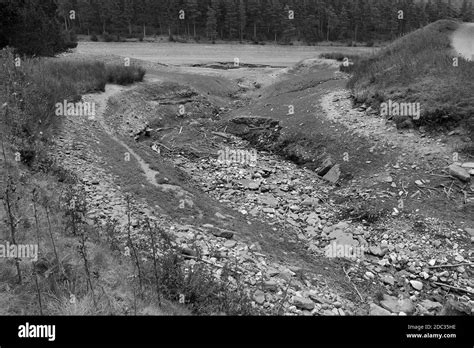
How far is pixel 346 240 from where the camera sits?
31.3 ft

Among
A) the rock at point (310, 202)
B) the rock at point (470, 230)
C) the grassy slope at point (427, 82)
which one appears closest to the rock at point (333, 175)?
the rock at point (310, 202)

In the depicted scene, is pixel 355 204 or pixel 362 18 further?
pixel 362 18

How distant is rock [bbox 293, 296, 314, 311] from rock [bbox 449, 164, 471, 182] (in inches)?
255

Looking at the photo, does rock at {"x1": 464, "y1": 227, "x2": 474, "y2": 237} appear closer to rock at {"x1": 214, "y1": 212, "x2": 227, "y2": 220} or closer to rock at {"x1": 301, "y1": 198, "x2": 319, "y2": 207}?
rock at {"x1": 301, "y1": 198, "x2": 319, "y2": 207}

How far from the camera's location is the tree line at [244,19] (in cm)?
4934

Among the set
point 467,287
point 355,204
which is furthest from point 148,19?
point 467,287

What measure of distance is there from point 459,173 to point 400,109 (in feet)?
12.9

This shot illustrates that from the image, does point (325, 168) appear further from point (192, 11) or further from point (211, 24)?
point (192, 11)

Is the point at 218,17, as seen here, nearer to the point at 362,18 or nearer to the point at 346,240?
the point at 362,18

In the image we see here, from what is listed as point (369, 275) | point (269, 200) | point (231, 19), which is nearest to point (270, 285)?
point (369, 275)

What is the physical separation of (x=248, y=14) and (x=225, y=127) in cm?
3981

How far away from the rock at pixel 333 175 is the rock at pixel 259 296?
6.61m

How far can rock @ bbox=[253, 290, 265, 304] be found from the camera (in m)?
6.46
